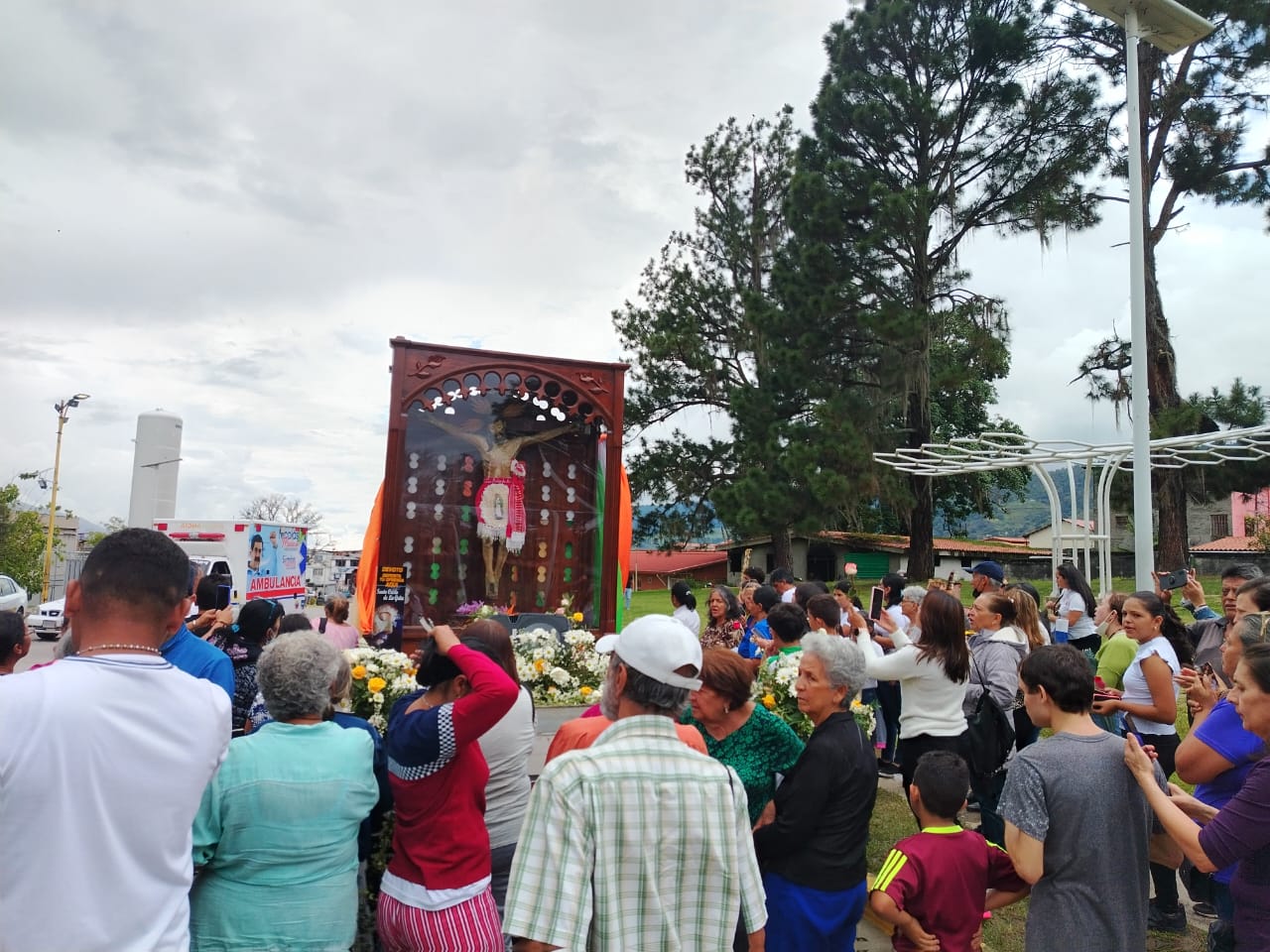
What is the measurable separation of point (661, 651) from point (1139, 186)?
9.25m

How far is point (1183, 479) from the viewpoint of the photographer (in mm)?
18547

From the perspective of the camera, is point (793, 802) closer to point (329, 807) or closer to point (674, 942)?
point (674, 942)

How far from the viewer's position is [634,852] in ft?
6.52

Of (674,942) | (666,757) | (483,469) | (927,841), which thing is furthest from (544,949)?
(483,469)

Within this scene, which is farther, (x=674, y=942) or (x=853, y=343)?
(x=853, y=343)

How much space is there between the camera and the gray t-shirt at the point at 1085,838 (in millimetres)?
2691

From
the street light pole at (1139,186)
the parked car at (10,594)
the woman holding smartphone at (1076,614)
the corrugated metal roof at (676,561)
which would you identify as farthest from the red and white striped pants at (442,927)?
the corrugated metal roof at (676,561)

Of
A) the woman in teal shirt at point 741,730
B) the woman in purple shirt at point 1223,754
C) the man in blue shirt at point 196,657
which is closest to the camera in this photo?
the woman in purple shirt at point 1223,754

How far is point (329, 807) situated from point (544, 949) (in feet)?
2.79

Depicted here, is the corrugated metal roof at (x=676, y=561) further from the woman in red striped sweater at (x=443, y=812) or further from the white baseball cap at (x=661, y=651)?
the white baseball cap at (x=661, y=651)

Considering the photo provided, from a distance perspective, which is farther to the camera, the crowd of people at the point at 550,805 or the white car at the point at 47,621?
the white car at the point at 47,621

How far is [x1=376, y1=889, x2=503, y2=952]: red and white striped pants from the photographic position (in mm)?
2711

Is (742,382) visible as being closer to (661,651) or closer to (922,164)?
(922,164)

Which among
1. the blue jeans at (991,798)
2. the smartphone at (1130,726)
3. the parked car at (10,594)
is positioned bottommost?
the blue jeans at (991,798)
